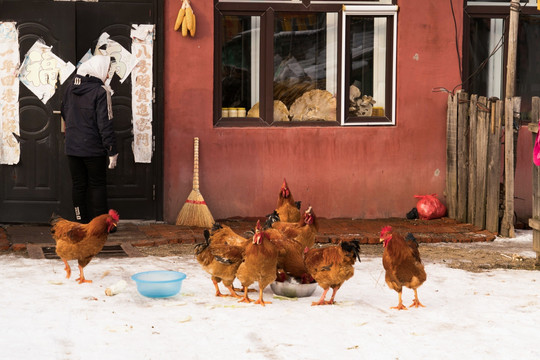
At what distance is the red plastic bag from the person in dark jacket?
13.8ft

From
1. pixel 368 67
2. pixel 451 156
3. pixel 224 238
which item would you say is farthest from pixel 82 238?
Answer: pixel 451 156

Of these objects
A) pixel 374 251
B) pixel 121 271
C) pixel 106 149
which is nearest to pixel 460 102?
pixel 374 251

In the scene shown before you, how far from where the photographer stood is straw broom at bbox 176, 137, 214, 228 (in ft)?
36.5

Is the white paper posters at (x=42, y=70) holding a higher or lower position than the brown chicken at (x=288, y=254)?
higher

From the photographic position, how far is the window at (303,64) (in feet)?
38.3

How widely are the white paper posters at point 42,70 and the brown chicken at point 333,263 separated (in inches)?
207

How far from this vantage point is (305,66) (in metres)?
11.9

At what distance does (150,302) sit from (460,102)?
5.98 meters

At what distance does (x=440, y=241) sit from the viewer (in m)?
10.5

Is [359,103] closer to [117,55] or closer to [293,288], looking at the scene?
[117,55]

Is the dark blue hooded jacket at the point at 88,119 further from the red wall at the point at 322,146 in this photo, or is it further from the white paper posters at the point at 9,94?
the red wall at the point at 322,146

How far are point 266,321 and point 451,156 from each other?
588 cm

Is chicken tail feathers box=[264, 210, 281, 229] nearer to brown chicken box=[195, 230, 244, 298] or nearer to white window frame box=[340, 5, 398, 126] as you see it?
brown chicken box=[195, 230, 244, 298]

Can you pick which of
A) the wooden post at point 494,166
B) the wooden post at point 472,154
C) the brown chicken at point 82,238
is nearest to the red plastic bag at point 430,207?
the wooden post at point 472,154
